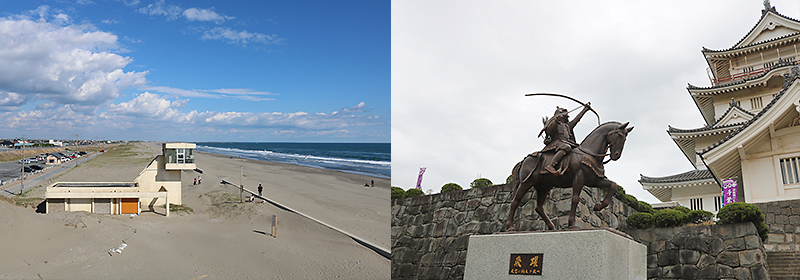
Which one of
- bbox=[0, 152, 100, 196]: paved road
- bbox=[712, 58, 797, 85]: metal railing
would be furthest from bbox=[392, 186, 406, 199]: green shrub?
bbox=[712, 58, 797, 85]: metal railing

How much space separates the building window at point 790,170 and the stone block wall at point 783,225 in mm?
2473

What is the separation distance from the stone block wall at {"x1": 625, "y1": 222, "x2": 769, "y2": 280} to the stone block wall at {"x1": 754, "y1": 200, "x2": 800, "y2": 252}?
2.65 m

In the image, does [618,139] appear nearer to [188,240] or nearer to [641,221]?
[641,221]

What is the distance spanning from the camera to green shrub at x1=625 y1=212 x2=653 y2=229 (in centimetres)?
748

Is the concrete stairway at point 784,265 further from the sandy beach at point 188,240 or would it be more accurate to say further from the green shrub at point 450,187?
the sandy beach at point 188,240

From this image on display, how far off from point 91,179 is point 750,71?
26150 millimetres

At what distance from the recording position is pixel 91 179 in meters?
13.1

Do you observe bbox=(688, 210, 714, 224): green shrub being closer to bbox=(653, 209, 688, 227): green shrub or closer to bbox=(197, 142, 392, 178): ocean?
bbox=(653, 209, 688, 227): green shrub

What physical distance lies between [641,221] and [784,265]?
266 centimetres

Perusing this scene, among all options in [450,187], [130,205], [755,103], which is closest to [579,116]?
[450,187]

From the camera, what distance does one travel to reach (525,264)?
16.0 feet

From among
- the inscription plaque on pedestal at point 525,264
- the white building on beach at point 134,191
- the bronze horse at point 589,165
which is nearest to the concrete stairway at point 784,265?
the bronze horse at point 589,165

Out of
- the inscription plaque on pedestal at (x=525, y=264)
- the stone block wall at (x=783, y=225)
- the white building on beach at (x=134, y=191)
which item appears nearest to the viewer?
the inscription plaque on pedestal at (x=525, y=264)

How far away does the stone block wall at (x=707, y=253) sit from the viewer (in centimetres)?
645
